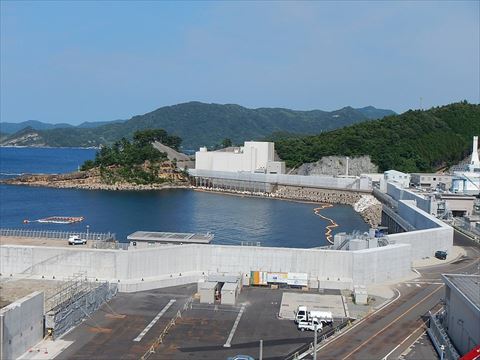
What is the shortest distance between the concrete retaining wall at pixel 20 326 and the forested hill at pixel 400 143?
267 ft

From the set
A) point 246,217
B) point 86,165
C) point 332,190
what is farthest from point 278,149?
point 246,217

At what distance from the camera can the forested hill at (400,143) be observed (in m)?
100

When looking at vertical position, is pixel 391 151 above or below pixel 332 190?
above

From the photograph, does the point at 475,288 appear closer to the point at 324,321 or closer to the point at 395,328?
the point at 395,328

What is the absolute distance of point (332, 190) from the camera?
275ft

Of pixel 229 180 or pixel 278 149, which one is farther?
pixel 278 149

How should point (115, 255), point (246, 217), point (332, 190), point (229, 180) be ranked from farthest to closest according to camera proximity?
point (229, 180) → point (332, 190) → point (246, 217) → point (115, 255)

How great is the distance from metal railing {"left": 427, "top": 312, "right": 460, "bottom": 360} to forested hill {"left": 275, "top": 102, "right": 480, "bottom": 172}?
74.8 m

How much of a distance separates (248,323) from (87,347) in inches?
226

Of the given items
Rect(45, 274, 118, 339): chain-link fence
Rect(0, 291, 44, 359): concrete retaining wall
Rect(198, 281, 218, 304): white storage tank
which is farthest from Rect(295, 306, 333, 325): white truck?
Rect(0, 291, 44, 359): concrete retaining wall

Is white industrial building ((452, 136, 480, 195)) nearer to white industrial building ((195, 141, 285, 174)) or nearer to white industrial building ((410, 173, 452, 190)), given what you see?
white industrial building ((410, 173, 452, 190))

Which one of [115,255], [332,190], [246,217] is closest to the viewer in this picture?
[115,255]

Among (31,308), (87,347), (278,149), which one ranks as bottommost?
(87,347)

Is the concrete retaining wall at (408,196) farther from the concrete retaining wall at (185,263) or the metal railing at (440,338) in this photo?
the metal railing at (440,338)
